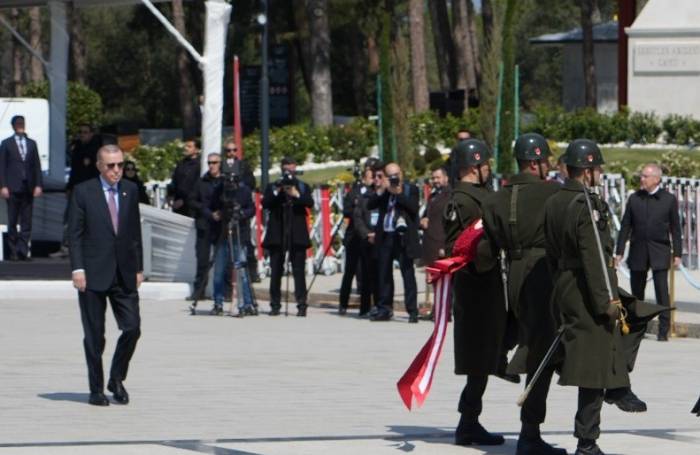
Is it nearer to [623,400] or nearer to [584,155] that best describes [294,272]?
[623,400]

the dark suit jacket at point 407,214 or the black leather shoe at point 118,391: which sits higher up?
the dark suit jacket at point 407,214

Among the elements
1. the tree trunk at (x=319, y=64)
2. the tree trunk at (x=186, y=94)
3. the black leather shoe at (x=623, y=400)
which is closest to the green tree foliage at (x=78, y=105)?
the tree trunk at (x=186, y=94)

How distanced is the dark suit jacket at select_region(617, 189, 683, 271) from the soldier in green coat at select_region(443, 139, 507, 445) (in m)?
7.39

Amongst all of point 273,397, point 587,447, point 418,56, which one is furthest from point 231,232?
point 418,56

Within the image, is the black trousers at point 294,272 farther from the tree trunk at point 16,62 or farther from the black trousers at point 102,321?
the tree trunk at point 16,62

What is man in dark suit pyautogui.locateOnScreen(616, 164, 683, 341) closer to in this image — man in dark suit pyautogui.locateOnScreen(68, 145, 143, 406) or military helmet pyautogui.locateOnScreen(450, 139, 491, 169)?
man in dark suit pyautogui.locateOnScreen(68, 145, 143, 406)

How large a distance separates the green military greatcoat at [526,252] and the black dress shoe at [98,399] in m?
3.77

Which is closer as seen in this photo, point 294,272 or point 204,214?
point 294,272

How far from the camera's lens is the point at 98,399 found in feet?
41.7

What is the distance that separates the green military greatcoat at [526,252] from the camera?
32.4 feet

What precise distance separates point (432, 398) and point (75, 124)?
38.7m

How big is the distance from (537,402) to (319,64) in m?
38.3

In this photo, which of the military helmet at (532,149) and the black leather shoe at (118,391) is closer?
the military helmet at (532,149)

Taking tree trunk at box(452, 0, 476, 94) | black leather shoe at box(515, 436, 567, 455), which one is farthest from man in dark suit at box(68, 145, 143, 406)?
tree trunk at box(452, 0, 476, 94)
